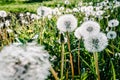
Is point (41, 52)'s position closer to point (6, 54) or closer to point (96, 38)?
point (6, 54)

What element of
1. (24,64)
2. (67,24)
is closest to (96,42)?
(67,24)

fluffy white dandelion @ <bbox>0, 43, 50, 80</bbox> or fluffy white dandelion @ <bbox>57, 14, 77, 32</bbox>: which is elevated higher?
fluffy white dandelion @ <bbox>0, 43, 50, 80</bbox>

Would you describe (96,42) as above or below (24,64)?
below

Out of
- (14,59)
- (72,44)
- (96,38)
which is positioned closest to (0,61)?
(14,59)

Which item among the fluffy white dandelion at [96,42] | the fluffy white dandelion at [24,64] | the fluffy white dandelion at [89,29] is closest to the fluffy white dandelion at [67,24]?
the fluffy white dandelion at [89,29]

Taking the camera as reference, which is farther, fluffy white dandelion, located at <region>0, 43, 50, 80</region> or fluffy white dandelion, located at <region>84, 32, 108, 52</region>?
fluffy white dandelion, located at <region>84, 32, 108, 52</region>

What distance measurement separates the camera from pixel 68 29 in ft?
5.94

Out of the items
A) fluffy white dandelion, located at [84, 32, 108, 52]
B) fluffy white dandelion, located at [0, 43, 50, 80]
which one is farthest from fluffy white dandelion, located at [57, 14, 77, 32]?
fluffy white dandelion, located at [0, 43, 50, 80]

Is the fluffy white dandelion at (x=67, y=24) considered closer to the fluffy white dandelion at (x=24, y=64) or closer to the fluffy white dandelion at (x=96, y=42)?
the fluffy white dandelion at (x=96, y=42)

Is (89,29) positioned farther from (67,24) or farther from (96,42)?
(96,42)

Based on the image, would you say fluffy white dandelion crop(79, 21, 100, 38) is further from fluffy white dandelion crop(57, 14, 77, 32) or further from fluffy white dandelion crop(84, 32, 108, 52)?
fluffy white dandelion crop(84, 32, 108, 52)

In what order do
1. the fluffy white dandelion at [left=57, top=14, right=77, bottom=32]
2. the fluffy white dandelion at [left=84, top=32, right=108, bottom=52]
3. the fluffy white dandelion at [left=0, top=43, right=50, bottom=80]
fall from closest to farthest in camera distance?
the fluffy white dandelion at [left=0, top=43, right=50, bottom=80]
the fluffy white dandelion at [left=84, top=32, right=108, bottom=52]
the fluffy white dandelion at [left=57, top=14, right=77, bottom=32]

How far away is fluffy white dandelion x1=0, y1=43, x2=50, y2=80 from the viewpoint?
77cm

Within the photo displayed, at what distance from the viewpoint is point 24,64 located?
2.58ft
